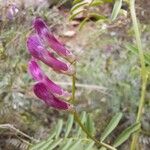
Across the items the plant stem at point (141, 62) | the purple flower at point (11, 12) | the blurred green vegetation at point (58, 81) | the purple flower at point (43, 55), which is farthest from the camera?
the purple flower at point (11, 12)

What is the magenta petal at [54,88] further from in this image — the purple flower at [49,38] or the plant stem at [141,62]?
the plant stem at [141,62]

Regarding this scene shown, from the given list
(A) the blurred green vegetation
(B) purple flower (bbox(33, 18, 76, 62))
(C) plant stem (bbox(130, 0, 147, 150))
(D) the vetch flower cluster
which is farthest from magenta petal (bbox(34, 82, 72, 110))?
(A) the blurred green vegetation

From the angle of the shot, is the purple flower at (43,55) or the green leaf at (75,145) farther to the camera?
the green leaf at (75,145)

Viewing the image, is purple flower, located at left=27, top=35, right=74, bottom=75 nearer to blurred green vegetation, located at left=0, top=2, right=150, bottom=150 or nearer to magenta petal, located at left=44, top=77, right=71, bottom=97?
magenta petal, located at left=44, top=77, right=71, bottom=97

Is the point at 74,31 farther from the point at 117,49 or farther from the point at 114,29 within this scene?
the point at 117,49

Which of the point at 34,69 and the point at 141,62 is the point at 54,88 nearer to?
the point at 34,69

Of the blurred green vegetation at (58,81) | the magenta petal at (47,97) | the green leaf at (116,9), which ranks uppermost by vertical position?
the green leaf at (116,9)

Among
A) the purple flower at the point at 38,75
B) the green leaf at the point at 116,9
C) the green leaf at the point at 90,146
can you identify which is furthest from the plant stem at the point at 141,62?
the purple flower at the point at 38,75
